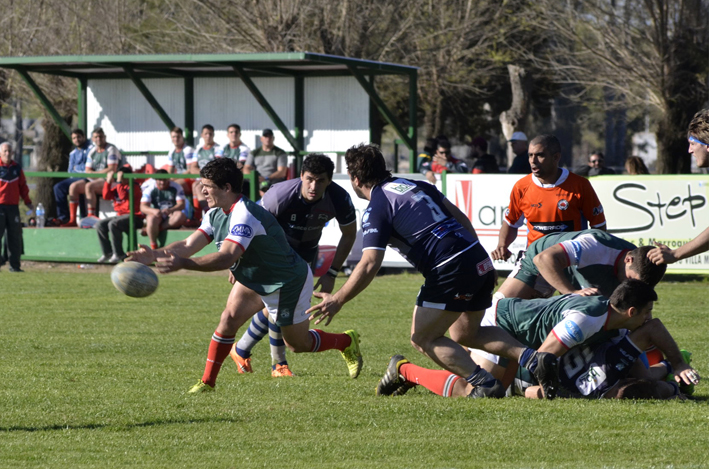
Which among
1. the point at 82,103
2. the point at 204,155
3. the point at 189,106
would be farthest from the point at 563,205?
the point at 82,103

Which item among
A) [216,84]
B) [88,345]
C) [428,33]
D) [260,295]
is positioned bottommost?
[88,345]

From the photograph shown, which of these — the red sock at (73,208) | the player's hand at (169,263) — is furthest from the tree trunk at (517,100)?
the player's hand at (169,263)

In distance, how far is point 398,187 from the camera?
22.5ft

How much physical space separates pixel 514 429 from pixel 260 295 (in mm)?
2268

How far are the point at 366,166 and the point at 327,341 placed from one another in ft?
5.93

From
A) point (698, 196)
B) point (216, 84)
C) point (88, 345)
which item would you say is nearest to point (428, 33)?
point (216, 84)

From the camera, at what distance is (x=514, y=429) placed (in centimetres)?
599

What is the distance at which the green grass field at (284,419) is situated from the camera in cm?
537

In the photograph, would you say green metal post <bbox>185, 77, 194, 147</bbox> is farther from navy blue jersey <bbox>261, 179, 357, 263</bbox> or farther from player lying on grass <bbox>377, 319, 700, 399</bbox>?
player lying on grass <bbox>377, 319, 700, 399</bbox>

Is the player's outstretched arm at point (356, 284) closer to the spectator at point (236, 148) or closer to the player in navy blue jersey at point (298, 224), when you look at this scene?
the player in navy blue jersey at point (298, 224)

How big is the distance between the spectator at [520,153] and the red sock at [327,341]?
790 centimetres

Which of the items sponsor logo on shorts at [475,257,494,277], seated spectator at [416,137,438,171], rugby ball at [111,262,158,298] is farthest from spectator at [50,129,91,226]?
sponsor logo on shorts at [475,257,494,277]

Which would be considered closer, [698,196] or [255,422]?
[255,422]

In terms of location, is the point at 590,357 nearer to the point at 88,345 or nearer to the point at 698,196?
the point at 88,345
